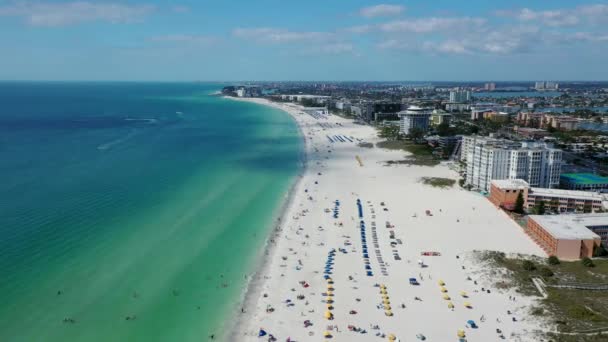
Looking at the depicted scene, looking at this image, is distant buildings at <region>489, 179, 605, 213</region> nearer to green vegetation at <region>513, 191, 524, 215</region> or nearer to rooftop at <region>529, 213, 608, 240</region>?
green vegetation at <region>513, 191, 524, 215</region>

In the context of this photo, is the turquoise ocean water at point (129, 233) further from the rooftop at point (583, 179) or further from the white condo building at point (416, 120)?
the rooftop at point (583, 179)

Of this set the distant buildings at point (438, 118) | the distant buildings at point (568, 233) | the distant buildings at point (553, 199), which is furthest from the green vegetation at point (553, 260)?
the distant buildings at point (438, 118)

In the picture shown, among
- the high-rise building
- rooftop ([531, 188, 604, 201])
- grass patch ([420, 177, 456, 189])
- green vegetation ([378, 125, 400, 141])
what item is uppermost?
the high-rise building

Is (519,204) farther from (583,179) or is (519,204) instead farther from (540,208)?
(583,179)

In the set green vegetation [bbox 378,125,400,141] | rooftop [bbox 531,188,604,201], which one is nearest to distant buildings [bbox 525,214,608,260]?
rooftop [bbox 531,188,604,201]

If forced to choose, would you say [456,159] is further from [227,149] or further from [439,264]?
[439,264]

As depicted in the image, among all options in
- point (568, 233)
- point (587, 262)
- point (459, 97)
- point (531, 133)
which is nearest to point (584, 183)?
point (568, 233)

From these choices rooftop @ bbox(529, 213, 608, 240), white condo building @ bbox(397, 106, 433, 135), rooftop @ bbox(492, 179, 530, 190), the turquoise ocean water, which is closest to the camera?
the turquoise ocean water
